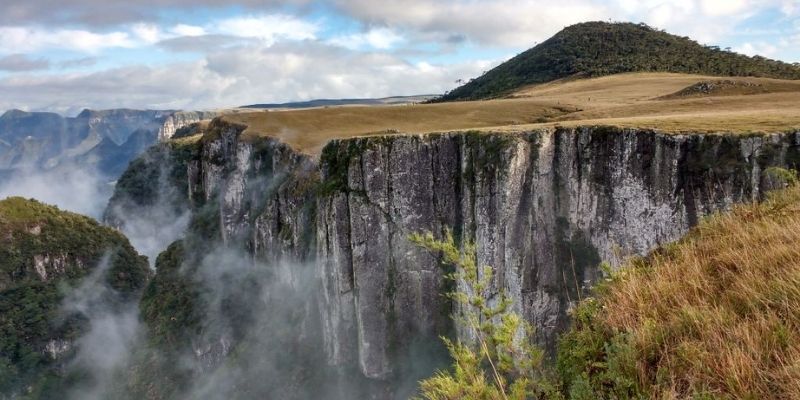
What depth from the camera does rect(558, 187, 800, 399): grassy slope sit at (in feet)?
15.0

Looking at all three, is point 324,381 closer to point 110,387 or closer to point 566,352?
point 566,352

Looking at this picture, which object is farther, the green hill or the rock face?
the green hill

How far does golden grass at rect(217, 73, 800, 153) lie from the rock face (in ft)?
5.04

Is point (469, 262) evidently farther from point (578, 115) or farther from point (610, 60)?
point (610, 60)

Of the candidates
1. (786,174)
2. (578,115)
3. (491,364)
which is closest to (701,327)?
(491,364)

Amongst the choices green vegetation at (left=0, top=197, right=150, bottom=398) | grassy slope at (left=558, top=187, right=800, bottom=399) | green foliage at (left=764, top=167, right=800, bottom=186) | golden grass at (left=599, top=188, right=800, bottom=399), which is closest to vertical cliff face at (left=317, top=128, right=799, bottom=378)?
green foliage at (left=764, top=167, right=800, bottom=186)

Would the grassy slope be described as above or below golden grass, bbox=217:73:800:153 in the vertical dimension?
below

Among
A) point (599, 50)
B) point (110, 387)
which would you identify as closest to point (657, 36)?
point (599, 50)

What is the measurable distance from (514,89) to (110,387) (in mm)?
75253

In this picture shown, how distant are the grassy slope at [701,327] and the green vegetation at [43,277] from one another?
8695 centimetres

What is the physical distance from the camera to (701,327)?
5.27m

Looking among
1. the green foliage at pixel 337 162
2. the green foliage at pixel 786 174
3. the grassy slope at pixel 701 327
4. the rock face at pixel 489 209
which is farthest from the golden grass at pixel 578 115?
the grassy slope at pixel 701 327

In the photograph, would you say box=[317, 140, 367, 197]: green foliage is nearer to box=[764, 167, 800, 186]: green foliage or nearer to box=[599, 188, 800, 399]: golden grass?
box=[764, 167, 800, 186]: green foliage

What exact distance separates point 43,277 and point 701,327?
10266 centimetres
